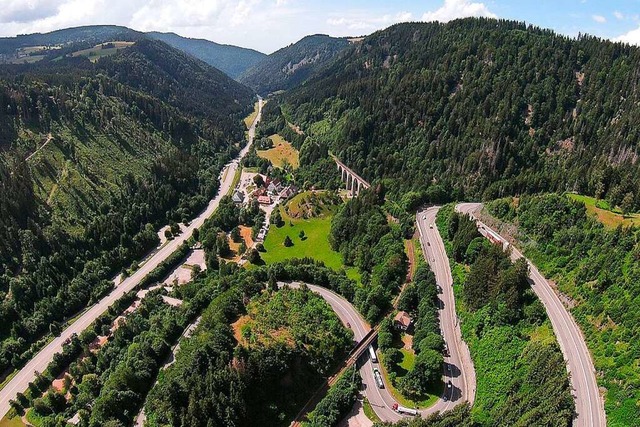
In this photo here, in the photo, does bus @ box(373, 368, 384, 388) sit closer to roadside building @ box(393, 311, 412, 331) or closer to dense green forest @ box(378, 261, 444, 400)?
dense green forest @ box(378, 261, 444, 400)

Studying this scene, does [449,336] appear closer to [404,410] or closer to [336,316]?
[404,410]

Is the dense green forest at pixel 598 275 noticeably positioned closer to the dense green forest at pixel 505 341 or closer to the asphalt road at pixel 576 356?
the asphalt road at pixel 576 356

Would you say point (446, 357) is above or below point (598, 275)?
below

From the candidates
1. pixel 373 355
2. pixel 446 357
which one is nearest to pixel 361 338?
pixel 373 355

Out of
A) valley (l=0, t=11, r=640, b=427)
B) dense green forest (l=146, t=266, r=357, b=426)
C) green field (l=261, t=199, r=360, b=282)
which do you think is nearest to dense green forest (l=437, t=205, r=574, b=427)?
valley (l=0, t=11, r=640, b=427)

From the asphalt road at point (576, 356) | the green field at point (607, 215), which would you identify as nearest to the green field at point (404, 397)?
the asphalt road at point (576, 356)
